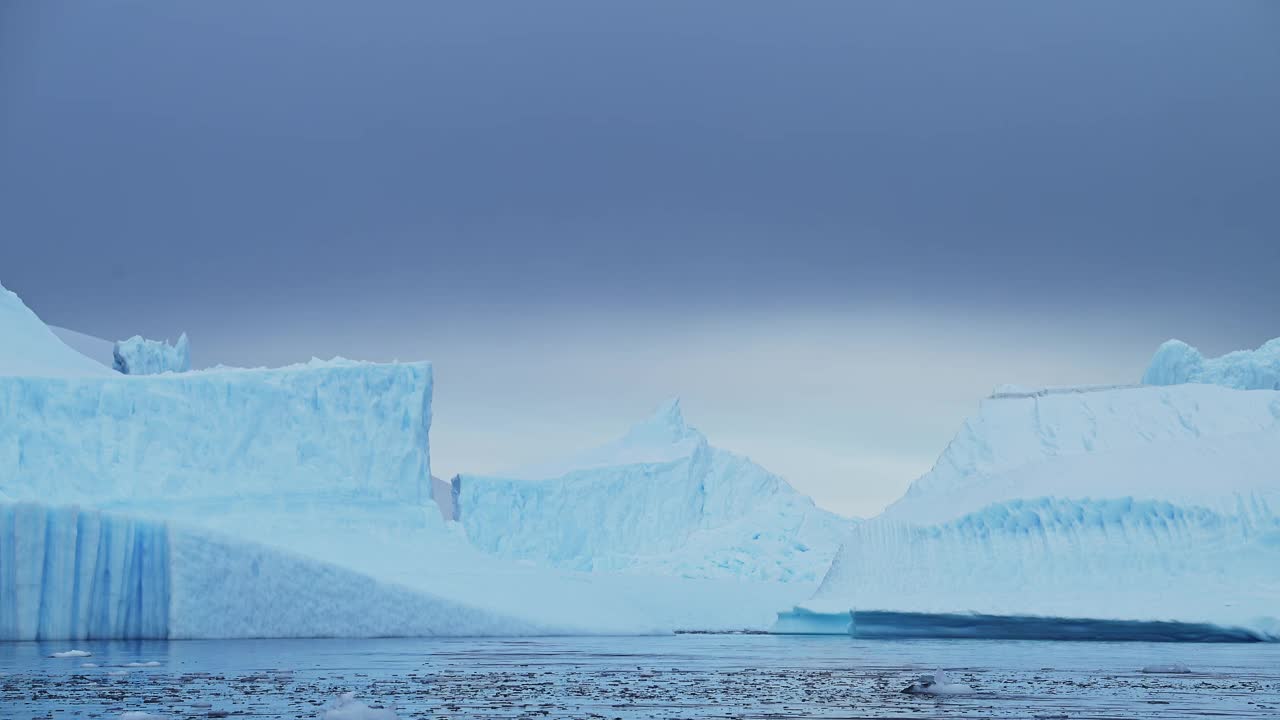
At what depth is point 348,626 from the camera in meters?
22.7

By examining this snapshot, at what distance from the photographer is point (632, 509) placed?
42125mm

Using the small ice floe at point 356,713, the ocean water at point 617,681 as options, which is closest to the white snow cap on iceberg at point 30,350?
the ocean water at point 617,681

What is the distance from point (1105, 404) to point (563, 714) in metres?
21.4

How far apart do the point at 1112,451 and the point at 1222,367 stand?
24.4ft

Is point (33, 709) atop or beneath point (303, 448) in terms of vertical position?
beneath

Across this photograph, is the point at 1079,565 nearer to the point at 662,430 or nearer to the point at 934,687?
the point at 934,687

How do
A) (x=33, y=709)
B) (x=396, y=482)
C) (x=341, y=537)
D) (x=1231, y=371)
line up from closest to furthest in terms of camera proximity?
(x=33, y=709) < (x=341, y=537) < (x=396, y=482) < (x=1231, y=371)

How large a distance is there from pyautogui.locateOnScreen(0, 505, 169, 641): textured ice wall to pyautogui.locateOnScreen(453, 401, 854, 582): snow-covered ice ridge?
19.9 m

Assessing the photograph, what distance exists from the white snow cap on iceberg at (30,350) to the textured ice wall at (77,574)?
8011 mm

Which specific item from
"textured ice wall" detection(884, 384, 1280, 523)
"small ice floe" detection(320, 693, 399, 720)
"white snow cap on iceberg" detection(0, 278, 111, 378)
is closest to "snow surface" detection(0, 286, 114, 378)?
"white snow cap on iceberg" detection(0, 278, 111, 378)

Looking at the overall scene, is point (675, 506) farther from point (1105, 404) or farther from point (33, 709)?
point (33, 709)

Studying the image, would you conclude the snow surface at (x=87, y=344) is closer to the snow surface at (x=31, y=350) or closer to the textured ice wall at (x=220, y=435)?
the snow surface at (x=31, y=350)

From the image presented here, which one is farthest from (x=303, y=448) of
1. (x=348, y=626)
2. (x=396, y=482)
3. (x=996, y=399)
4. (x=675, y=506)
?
(x=675, y=506)

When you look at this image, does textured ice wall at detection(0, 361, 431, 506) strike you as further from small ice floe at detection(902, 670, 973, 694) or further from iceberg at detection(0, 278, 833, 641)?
small ice floe at detection(902, 670, 973, 694)
